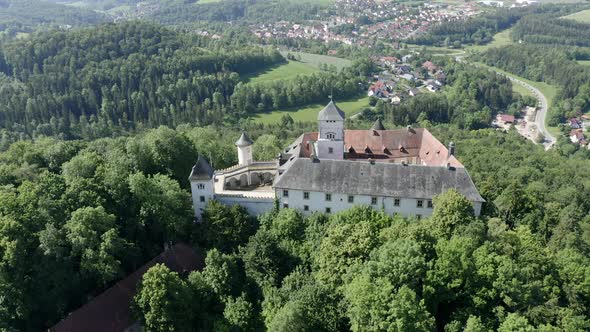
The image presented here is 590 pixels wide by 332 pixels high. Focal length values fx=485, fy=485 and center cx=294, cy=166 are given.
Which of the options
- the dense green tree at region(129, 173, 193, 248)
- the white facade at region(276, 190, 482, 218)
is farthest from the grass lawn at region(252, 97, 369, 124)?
the dense green tree at region(129, 173, 193, 248)

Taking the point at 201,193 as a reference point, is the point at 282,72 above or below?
below

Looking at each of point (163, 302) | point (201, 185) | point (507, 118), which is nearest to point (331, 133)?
point (201, 185)

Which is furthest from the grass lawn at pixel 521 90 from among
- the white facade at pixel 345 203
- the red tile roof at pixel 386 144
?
the white facade at pixel 345 203

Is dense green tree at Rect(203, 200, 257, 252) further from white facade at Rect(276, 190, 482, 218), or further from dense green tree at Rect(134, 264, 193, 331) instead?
dense green tree at Rect(134, 264, 193, 331)

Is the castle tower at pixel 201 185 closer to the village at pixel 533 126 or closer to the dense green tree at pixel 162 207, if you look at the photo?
the dense green tree at pixel 162 207

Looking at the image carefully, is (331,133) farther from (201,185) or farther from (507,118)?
(507,118)

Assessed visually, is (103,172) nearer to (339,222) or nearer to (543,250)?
(339,222)
